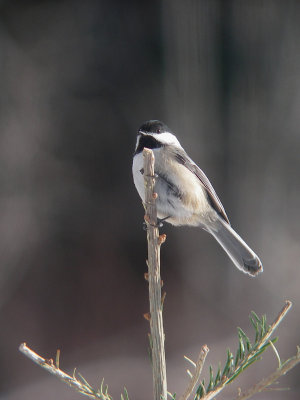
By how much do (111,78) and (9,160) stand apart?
60 cm

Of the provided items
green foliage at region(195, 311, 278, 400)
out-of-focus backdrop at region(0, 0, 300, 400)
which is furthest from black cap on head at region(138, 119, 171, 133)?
green foliage at region(195, 311, 278, 400)

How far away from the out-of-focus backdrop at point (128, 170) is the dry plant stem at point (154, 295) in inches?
60.6

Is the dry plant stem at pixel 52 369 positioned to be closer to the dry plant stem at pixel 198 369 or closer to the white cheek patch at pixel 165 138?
the dry plant stem at pixel 198 369

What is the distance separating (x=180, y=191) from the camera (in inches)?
57.1

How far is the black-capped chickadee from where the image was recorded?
4.68ft

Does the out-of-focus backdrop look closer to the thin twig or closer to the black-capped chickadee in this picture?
the black-capped chickadee

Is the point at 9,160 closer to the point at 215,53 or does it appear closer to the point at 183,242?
the point at 183,242

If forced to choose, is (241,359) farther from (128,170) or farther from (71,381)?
(128,170)

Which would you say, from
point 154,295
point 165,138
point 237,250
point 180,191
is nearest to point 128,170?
point 165,138

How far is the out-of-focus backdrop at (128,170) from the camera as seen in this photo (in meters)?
2.22

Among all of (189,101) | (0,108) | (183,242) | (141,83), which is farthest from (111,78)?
(183,242)

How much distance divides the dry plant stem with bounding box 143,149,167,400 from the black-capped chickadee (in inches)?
23.9

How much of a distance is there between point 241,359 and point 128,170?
1.76 m

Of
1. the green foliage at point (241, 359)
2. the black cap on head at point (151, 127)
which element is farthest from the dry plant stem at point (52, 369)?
the black cap on head at point (151, 127)
